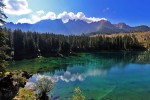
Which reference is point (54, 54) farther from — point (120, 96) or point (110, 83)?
point (120, 96)

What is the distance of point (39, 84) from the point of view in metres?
54.7

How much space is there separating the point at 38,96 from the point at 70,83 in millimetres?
30175

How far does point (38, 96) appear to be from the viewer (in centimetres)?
5259

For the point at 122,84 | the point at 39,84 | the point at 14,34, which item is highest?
the point at 14,34

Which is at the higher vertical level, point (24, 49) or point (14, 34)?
point (14, 34)

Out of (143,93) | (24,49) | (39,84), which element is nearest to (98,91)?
(143,93)

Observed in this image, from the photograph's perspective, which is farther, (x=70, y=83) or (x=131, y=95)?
(x=70, y=83)

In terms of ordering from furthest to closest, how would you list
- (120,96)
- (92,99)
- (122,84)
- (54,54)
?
(54,54) < (122,84) < (120,96) < (92,99)

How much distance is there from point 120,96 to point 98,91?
25.1ft

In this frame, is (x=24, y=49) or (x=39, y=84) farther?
(x=24, y=49)

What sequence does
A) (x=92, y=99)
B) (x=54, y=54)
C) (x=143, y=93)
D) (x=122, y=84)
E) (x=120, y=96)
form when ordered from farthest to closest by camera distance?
(x=54, y=54) → (x=122, y=84) → (x=143, y=93) → (x=120, y=96) → (x=92, y=99)

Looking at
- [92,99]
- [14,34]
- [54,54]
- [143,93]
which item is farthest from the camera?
[54,54]

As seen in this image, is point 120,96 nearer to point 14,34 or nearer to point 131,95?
point 131,95

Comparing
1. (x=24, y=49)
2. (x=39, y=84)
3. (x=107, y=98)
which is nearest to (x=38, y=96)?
(x=39, y=84)
